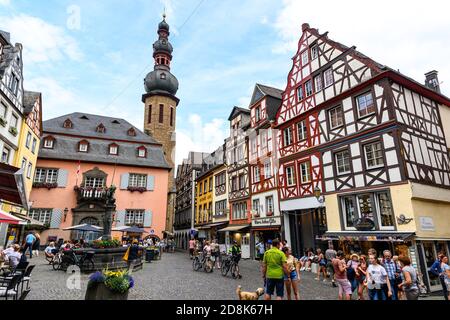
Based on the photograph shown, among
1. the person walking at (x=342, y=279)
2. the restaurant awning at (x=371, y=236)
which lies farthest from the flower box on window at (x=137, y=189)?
the person walking at (x=342, y=279)

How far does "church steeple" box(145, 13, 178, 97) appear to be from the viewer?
46469mm

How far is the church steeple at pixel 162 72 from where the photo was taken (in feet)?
152

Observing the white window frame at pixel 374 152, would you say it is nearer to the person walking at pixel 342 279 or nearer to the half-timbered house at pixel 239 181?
the person walking at pixel 342 279

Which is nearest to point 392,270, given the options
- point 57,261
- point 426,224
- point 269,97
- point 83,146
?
point 426,224

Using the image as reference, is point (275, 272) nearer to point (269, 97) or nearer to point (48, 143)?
point (269, 97)

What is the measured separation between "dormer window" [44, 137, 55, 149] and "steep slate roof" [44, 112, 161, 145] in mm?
1194

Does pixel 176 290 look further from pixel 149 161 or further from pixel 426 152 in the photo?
pixel 149 161

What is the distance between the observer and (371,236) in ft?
40.4

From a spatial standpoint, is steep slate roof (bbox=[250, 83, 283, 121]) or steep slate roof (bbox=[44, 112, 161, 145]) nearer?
steep slate roof (bbox=[250, 83, 283, 121])

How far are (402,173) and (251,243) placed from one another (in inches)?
510

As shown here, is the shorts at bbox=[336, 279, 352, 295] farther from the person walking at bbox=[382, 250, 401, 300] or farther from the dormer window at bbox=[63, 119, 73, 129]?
the dormer window at bbox=[63, 119, 73, 129]

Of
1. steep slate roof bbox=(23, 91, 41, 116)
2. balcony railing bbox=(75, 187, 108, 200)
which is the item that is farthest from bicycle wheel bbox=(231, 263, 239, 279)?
steep slate roof bbox=(23, 91, 41, 116)

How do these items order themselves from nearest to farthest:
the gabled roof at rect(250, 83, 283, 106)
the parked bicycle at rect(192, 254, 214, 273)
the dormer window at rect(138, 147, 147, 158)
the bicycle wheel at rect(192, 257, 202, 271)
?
the parked bicycle at rect(192, 254, 214, 273) → the bicycle wheel at rect(192, 257, 202, 271) → the gabled roof at rect(250, 83, 283, 106) → the dormer window at rect(138, 147, 147, 158)

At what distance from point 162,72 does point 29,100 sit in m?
27.3
